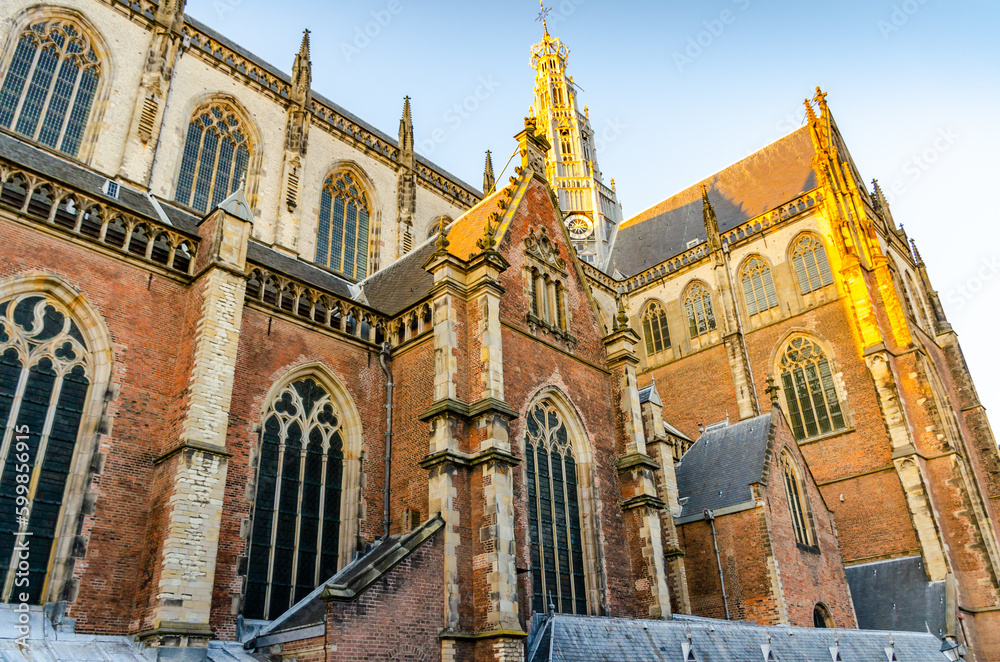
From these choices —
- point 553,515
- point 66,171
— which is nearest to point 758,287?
point 553,515

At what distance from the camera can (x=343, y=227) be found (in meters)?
24.7

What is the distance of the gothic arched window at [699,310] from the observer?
33.7 meters

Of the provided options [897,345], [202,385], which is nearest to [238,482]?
[202,385]

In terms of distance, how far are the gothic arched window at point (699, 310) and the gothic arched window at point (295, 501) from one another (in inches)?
894

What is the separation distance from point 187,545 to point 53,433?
291 cm

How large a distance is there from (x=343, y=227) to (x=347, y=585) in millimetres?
15608

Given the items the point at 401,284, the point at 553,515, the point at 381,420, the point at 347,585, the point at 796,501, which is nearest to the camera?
the point at 347,585

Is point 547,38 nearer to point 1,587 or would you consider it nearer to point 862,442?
point 862,442

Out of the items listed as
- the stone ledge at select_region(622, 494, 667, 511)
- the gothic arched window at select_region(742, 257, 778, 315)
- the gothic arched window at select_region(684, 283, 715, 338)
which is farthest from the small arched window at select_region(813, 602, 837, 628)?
the gothic arched window at select_region(684, 283, 715, 338)

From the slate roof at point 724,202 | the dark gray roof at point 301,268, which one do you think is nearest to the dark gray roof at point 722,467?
the dark gray roof at point 301,268

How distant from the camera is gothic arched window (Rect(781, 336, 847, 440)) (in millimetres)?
28000

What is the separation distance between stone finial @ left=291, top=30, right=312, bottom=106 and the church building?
0.20m

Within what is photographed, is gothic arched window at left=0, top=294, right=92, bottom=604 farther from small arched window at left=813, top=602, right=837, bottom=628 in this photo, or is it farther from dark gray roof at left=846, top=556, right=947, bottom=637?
dark gray roof at left=846, top=556, right=947, bottom=637

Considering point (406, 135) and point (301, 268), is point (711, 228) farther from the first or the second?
point (301, 268)
